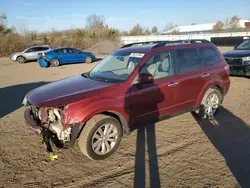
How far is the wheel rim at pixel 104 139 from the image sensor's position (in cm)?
327

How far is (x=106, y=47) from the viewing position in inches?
1069

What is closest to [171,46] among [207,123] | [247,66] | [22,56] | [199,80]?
[199,80]

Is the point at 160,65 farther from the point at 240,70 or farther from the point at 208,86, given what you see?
the point at 240,70

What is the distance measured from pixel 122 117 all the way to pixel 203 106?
2249mm

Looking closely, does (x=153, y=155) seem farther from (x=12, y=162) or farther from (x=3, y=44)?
(x=3, y=44)

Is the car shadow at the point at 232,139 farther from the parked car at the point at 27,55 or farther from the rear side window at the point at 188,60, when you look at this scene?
the parked car at the point at 27,55

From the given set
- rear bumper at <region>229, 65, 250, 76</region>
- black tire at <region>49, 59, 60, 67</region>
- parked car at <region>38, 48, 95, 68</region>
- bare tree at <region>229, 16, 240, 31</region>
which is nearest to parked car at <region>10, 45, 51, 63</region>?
parked car at <region>38, 48, 95, 68</region>

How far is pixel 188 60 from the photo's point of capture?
14.3ft

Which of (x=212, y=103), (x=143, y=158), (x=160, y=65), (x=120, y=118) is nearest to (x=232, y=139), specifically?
(x=212, y=103)

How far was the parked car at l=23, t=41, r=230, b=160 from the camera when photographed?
307 cm

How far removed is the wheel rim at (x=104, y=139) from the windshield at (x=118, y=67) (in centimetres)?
90

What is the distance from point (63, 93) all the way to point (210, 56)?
140 inches

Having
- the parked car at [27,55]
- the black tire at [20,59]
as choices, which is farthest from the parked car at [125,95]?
the black tire at [20,59]

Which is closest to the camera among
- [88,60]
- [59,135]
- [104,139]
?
[59,135]
